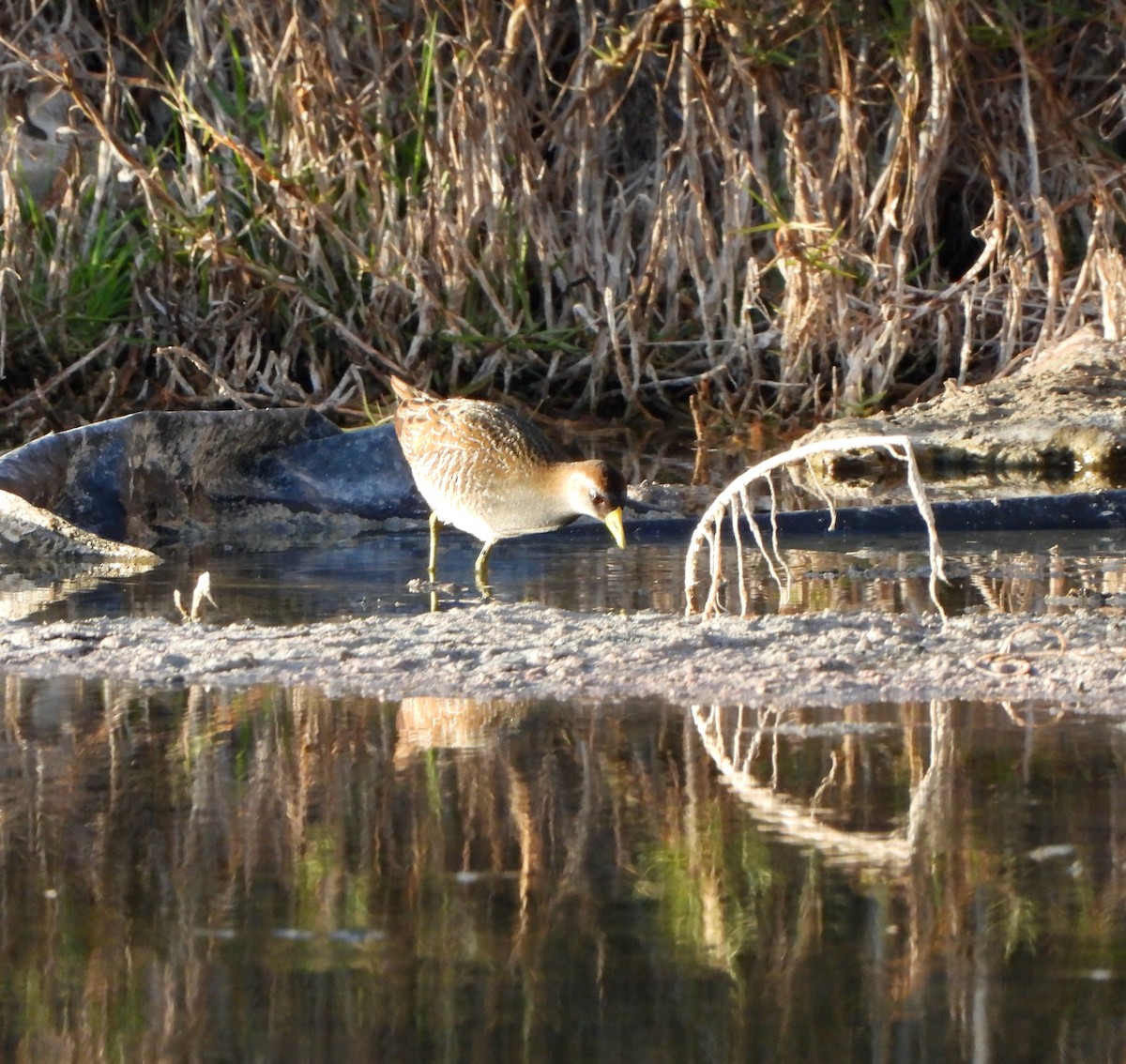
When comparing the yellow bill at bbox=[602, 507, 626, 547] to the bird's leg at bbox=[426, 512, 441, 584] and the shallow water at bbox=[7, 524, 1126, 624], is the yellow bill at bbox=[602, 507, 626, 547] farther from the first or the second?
the bird's leg at bbox=[426, 512, 441, 584]

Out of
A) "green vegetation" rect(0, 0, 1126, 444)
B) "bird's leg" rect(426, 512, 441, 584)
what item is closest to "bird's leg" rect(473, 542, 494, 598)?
"bird's leg" rect(426, 512, 441, 584)

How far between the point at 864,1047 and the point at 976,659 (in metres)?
1.66

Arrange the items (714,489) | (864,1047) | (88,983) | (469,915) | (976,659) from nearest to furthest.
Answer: (864,1047) < (88,983) < (469,915) < (976,659) < (714,489)

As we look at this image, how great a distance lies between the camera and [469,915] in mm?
2402

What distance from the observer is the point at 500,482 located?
5598mm

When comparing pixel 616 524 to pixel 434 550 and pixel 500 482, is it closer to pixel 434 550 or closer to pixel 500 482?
pixel 500 482

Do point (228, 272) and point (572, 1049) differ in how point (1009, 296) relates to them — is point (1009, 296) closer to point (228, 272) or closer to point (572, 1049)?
point (228, 272)

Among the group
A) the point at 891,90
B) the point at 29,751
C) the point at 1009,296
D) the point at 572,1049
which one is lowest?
the point at 572,1049

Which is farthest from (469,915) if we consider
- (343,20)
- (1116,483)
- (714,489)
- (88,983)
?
(343,20)

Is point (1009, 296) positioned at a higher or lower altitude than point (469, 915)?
higher

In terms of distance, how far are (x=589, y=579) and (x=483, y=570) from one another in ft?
1.52

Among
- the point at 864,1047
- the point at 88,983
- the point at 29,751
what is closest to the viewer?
the point at 864,1047

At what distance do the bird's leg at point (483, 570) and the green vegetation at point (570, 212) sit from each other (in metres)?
3.14

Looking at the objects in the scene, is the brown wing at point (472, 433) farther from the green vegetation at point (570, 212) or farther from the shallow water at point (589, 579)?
the green vegetation at point (570, 212)
